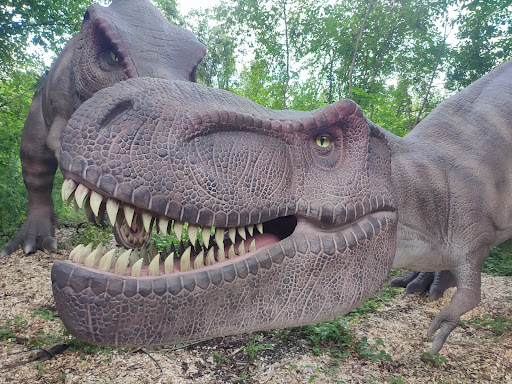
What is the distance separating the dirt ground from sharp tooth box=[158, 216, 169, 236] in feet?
5.14

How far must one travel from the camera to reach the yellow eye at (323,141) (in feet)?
4.25

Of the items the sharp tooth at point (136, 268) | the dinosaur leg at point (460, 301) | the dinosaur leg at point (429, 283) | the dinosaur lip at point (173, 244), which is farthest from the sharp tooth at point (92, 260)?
the dinosaur leg at point (429, 283)

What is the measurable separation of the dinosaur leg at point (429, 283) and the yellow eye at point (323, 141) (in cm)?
260

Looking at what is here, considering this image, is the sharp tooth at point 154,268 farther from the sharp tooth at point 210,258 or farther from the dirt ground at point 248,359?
the dirt ground at point 248,359

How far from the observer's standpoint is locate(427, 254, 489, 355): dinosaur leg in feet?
6.17

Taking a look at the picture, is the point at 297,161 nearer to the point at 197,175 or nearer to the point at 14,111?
the point at 197,175

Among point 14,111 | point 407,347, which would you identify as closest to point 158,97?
point 407,347

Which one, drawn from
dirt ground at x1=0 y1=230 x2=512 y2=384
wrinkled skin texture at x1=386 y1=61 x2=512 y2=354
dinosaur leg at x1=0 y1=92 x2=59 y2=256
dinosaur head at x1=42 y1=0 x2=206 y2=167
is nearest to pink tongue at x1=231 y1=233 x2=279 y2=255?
wrinkled skin texture at x1=386 y1=61 x2=512 y2=354

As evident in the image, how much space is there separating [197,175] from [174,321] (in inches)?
16.6

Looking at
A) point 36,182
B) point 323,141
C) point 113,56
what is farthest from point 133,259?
point 36,182

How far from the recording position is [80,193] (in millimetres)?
931

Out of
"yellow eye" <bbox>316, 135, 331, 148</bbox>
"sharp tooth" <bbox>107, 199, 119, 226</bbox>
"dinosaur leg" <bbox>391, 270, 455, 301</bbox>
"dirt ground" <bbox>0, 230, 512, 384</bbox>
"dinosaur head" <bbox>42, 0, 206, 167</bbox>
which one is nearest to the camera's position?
"sharp tooth" <bbox>107, 199, 119, 226</bbox>

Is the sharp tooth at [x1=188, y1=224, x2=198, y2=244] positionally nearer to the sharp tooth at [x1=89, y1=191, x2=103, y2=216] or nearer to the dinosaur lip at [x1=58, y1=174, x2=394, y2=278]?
the dinosaur lip at [x1=58, y1=174, x2=394, y2=278]

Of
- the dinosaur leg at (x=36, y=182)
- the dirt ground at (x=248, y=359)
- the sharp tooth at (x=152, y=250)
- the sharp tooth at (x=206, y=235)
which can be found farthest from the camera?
the dinosaur leg at (x=36, y=182)
